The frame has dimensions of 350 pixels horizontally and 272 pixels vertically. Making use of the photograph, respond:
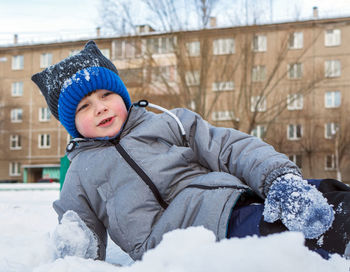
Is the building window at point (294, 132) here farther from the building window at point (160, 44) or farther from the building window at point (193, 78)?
the building window at point (160, 44)

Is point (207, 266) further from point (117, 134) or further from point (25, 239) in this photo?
point (25, 239)

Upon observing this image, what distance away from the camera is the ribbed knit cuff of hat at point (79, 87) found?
175cm

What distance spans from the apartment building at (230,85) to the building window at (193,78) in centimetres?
3

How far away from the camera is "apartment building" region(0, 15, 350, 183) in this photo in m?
12.1

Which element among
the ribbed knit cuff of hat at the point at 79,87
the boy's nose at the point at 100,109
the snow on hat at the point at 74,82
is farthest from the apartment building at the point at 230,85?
the boy's nose at the point at 100,109

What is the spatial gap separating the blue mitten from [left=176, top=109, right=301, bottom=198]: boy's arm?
0.11m

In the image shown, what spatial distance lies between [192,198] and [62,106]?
2.58ft

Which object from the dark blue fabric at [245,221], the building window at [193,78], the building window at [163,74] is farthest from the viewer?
the building window at [193,78]

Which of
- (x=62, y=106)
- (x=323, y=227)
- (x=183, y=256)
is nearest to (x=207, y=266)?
(x=183, y=256)

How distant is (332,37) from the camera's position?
20734mm

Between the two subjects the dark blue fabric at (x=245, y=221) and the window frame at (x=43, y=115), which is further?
the window frame at (x=43, y=115)

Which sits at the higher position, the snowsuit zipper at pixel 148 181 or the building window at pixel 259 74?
the building window at pixel 259 74

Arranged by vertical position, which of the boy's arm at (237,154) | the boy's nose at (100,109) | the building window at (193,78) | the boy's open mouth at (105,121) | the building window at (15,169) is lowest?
the building window at (15,169)

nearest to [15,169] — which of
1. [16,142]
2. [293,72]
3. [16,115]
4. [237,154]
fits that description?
[16,142]
